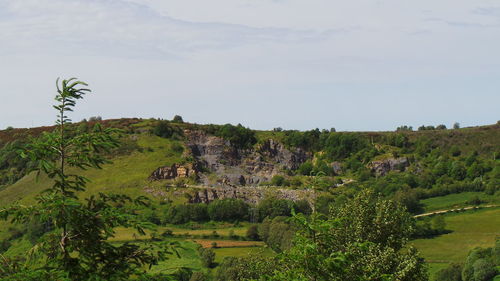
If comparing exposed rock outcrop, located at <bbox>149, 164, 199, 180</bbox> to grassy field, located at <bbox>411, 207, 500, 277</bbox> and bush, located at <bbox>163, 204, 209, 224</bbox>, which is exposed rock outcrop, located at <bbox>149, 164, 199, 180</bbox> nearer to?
bush, located at <bbox>163, 204, 209, 224</bbox>

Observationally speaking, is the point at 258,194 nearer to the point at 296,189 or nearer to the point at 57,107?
the point at 296,189

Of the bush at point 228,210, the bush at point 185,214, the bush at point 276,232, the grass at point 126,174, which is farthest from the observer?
the grass at point 126,174

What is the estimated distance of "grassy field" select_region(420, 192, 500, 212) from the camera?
155875mm

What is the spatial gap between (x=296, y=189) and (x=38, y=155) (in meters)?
163

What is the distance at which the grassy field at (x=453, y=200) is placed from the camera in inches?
6137

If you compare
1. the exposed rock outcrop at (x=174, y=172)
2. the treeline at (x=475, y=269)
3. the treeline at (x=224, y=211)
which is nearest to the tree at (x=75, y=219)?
the treeline at (x=475, y=269)

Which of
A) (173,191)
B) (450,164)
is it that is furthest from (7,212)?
(450,164)

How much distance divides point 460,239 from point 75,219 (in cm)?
11997

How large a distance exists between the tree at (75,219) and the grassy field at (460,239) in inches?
3736

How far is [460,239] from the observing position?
12394cm

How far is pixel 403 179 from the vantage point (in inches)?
7234

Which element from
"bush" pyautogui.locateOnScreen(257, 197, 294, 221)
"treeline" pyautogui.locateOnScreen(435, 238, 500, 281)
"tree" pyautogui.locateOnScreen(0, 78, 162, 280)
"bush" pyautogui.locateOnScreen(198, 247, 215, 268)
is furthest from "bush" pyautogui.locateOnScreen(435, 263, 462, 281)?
"tree" pyautogui.locateOnScreen(0, 78, 162, 280)

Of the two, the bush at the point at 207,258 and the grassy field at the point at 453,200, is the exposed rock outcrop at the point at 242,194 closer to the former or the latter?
the grassy field at the point at 453,200

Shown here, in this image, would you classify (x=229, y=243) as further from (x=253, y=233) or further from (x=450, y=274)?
(x=450, y=274)
